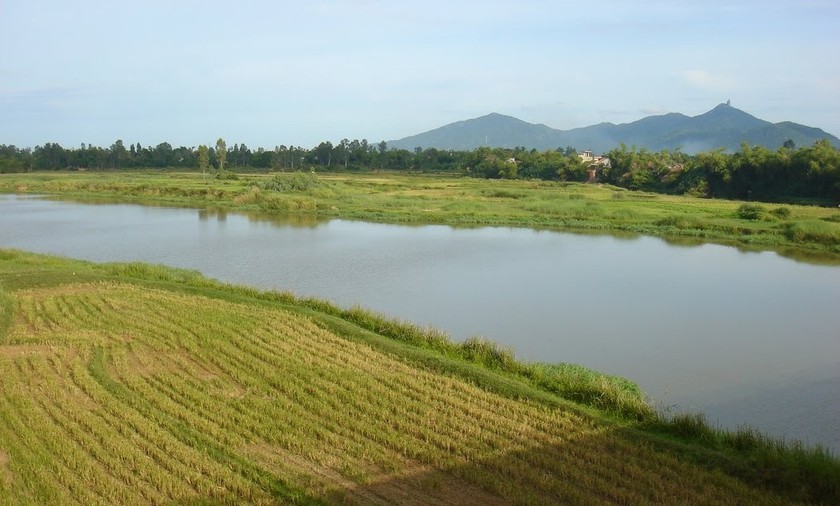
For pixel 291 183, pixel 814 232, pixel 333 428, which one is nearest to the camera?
pixel 333 428

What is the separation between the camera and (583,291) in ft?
53.2


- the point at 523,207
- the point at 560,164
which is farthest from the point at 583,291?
the point at 560,164

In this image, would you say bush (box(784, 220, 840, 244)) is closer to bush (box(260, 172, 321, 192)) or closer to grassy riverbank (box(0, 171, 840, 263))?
grassy riverbank (box(0, 171, 840, 263))

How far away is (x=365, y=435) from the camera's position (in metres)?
6.98

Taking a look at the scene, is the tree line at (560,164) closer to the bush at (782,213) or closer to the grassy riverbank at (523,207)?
the grassy riverbank at (523,207)

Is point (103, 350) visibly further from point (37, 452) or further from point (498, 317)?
point (498, 317)

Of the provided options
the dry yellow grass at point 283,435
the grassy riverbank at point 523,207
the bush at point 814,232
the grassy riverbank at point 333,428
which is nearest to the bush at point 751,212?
the grassy riverbank at point 523,207

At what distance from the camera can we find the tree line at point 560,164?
42.2 metres

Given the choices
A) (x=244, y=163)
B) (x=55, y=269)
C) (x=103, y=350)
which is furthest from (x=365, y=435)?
(x=244, y=163)

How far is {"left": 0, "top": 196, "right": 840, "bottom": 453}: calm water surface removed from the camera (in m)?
9.92

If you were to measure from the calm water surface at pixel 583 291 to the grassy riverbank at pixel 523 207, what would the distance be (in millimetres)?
3285

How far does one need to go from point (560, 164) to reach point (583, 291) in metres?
54.1

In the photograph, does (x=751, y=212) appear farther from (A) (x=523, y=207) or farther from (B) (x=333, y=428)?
(B) (x=333, y=428)

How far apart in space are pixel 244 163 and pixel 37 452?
89811mm
